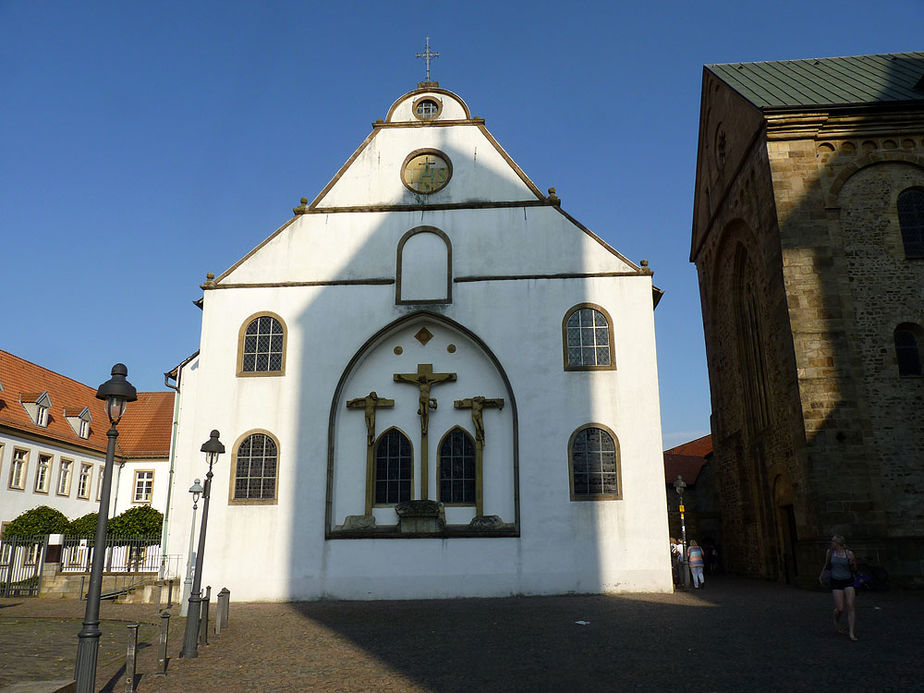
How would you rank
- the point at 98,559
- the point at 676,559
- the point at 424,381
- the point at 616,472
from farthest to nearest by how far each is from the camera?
1. the point at 676,559
2. the point at 424,381
3. the point at 616,472
4. the point at 98,559

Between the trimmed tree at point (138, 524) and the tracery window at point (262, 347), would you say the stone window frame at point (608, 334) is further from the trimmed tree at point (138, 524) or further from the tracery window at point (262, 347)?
the trimmed tree at point (138, 524)

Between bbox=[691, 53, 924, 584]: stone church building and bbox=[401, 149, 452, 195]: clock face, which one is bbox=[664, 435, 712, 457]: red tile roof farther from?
bbox=[401, 149, 452, 195]: clock face

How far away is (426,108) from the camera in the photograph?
838 inches

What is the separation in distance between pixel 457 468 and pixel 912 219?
1357cm

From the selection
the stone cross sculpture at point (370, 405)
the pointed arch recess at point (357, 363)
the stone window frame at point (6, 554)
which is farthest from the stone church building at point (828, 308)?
the stone window frame at point (6, 554)

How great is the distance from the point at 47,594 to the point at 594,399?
15733mm

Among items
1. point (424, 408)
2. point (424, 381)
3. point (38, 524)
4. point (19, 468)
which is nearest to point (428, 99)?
point (424, 381)

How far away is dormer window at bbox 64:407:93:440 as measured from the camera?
117 feet

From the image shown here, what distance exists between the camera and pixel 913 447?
56.7 ft

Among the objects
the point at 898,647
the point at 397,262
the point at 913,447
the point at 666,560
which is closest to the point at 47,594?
the point at 397,262

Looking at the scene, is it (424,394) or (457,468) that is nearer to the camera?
(457,468)

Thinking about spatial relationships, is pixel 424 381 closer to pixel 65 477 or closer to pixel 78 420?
pixel 65 477

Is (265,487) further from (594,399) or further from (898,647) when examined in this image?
(898,647)

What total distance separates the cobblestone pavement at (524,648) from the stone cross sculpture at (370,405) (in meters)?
4.53
